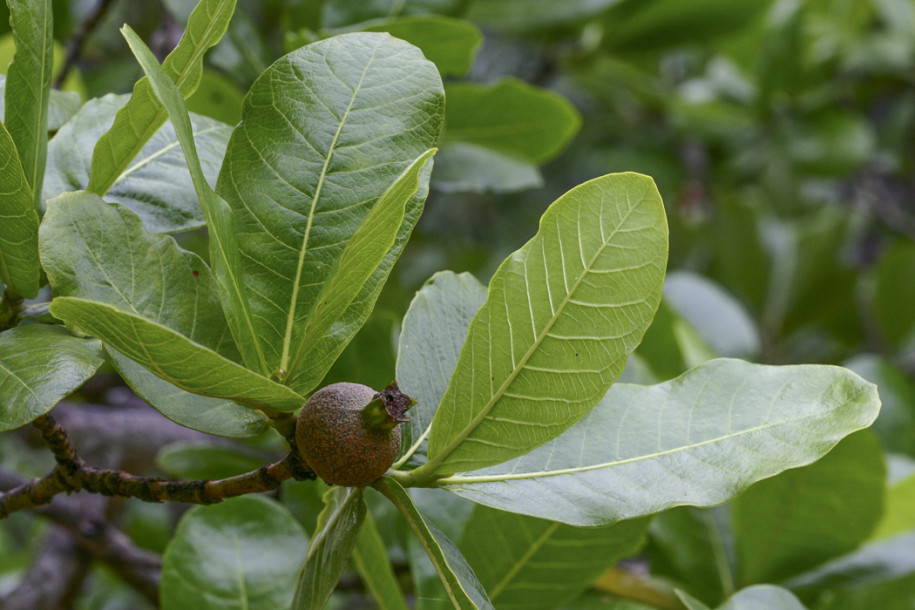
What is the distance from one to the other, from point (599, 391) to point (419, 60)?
26 cm

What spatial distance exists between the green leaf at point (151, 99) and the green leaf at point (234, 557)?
0.39 metres

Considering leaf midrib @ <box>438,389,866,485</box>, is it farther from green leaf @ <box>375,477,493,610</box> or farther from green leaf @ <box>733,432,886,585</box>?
green leaf @ <box>733,432,886,585</box>

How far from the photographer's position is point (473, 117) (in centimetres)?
120

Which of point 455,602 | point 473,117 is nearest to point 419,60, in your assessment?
point 455,602

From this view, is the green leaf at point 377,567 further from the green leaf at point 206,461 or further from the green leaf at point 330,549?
the green leaf at point 206,461

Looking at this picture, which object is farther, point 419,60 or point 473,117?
point 473,117

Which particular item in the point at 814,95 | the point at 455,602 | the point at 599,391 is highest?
the point at 599,391

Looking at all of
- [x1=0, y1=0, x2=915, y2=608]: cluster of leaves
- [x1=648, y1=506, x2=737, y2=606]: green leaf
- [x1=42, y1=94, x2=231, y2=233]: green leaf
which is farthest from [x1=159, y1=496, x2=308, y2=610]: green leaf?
[x1=648, y1=506, x2=737, y2=606]: green leaf

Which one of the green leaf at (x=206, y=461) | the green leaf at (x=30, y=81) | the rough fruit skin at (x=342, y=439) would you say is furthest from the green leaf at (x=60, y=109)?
the green leaf at (x=206, y=461)

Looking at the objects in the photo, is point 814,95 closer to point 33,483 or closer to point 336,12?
point 336,12

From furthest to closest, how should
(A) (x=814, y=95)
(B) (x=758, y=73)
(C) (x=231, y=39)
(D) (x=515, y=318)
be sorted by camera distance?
(A) (x=814, y=95)
(B) (x=758, y=73)
(C) (x=231, y=39)
(D) (x=515, y=318)

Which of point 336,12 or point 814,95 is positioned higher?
point 336,12

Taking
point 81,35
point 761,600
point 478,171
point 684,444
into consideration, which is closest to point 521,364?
point 684,444

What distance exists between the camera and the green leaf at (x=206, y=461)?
107 centimetres
